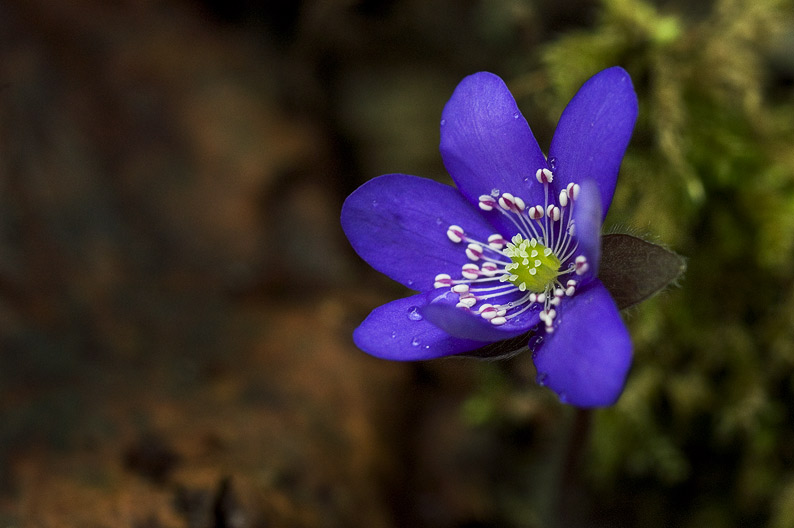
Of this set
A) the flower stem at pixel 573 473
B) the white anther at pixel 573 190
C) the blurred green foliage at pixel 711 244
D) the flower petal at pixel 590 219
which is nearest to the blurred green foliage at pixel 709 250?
the blurred green foliage at pixel 711 244

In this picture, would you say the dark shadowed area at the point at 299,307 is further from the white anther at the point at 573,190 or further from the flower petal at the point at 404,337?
the flower petal at the point at 404,337

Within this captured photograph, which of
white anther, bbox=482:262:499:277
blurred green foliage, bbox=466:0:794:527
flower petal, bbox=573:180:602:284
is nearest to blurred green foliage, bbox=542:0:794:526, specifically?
blurred green foliage, bbox=466:0:794:527

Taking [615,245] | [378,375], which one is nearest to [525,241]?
[615,245]

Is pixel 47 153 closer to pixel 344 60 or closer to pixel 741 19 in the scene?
pixel 344 60

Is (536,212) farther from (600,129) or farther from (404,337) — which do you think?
(404,337)

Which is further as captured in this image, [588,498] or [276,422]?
[588,498]

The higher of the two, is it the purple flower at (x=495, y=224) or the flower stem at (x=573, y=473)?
the purple flower at (x=495, y=224)
